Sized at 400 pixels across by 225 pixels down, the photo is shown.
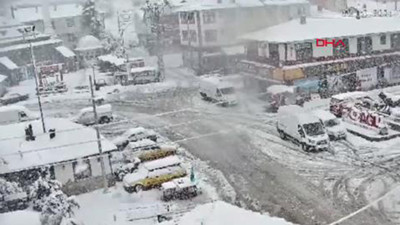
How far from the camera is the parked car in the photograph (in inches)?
1489

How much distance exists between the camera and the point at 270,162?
22.1 m

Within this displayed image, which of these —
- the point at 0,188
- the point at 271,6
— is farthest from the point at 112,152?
the point at 271,6

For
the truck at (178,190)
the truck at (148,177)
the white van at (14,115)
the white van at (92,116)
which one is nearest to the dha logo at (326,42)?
the white van at (92,116)

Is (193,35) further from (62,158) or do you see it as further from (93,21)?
(62,158)

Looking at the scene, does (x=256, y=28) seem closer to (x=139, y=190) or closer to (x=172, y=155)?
(x=172, y=155)

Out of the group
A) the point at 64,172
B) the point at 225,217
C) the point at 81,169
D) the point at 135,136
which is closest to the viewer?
the point at 225,217

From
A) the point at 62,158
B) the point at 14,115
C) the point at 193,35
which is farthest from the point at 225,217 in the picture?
the point at 193,35

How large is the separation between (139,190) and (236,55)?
1863cm

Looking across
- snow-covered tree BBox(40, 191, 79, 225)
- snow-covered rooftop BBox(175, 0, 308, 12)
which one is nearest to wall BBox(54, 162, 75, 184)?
snow-covered tree BBox(40, 191, 79, 225)

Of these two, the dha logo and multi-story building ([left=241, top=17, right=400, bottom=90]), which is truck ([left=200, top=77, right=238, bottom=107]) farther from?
the dha logo

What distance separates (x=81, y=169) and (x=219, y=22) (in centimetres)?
1996

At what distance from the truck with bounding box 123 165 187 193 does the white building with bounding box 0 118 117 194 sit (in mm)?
1277

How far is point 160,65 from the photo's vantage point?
45.0 meters

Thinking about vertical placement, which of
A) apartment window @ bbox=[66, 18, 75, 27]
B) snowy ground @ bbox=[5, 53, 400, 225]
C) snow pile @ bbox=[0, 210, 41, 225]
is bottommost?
snowy ground @ bbox=[5, 53, 400, 225]
